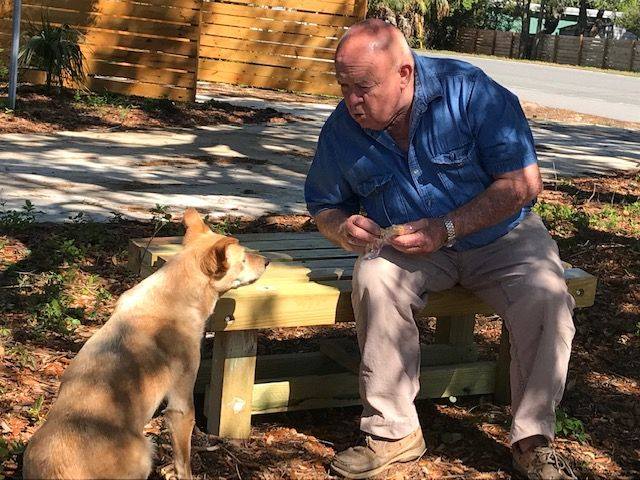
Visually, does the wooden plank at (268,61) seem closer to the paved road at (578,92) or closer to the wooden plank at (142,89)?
the wooden plank at (142,89)

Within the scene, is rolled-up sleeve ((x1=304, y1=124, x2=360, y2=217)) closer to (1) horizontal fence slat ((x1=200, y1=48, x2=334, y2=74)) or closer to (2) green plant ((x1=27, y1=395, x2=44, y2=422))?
(2) green plant ((x1=27, y1=395, x2=44, y2=422))

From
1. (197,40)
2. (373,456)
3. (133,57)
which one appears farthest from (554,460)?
(133,57)

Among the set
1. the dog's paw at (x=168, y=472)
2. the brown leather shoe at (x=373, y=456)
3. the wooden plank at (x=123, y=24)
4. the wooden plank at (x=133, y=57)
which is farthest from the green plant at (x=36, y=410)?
the wooden plank at (x=123, y=24)

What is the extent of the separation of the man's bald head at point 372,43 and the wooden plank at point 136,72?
9.76m

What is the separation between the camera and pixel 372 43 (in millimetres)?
3736

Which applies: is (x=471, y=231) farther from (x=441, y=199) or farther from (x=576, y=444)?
(x=576, y=444)

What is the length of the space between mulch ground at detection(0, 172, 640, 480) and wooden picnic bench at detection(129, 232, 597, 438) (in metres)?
0.13

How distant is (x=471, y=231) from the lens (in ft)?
12.4

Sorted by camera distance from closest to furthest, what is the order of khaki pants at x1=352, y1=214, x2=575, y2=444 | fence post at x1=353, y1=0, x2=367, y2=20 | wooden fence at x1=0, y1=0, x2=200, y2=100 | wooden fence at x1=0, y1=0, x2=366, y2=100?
khaki pants at x1=352, y1=214, x2=575, y2=444
wooden fence at x1=0, y1=0, x2=200, y2=100
wooden fence at x1=0, y1=0, x2=366, y2=100
fence post at x1=353, y1=0, x2=367, y2=20

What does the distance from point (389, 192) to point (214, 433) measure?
118cm

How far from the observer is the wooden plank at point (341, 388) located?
4.04m

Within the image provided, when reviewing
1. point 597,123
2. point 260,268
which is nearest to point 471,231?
point 260,268

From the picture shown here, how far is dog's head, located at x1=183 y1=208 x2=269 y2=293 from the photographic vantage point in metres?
3.51

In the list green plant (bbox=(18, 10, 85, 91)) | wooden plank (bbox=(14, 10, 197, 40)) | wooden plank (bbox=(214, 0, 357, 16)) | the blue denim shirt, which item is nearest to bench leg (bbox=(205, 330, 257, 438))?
the blue denim shirt
